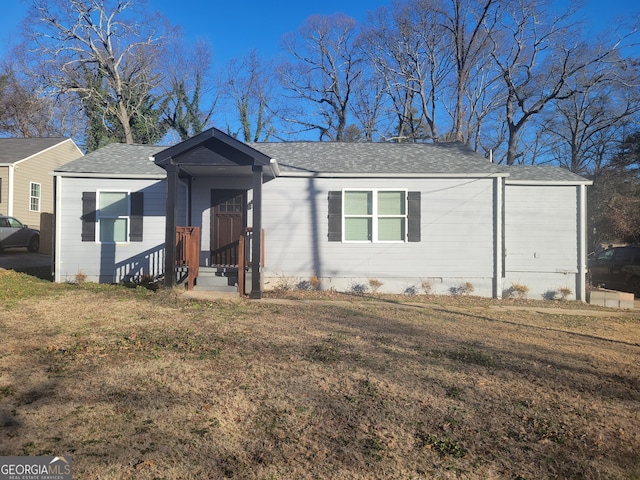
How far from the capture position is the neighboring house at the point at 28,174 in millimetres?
17828

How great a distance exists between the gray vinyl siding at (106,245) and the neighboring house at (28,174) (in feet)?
30.8

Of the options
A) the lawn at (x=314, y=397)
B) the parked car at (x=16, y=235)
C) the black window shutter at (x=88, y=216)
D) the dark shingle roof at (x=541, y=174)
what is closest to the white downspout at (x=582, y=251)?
the dark shingle roof at (x=541, y=174)

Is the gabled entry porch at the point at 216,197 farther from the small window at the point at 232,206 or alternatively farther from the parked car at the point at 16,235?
the parked car at the point at 16,235

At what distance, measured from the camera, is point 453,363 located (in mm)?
4699

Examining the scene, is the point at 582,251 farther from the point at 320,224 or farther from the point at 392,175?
the point at 320,224

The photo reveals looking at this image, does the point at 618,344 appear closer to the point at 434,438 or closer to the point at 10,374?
the point at 434,438

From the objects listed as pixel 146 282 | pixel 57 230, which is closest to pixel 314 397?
pixel 146 282

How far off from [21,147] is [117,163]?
12.7 meters

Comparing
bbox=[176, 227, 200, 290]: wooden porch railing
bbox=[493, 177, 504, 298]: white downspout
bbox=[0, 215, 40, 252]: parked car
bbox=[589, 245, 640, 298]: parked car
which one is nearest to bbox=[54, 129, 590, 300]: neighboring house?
bbox=[493, 177, 504, 298]: white downspout

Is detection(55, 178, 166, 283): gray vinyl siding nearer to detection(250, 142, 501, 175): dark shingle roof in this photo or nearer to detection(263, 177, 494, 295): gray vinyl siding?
detection(263, 177, 494, 295): gray vinyl siding

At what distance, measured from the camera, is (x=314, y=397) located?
3.67 meters

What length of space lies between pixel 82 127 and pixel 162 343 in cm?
2658

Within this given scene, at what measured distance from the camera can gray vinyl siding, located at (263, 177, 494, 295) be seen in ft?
33.3

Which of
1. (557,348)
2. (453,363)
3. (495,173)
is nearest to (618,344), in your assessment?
(557,348)
